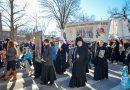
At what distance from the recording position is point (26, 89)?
999 cm

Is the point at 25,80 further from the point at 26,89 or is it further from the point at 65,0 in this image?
the point at 65,0

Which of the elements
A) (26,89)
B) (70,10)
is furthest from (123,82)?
(70,10)

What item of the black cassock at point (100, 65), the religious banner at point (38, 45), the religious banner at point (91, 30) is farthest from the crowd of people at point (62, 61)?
the religious banner at point (91, 30)

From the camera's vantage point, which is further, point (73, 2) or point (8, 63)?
point (73, 2)

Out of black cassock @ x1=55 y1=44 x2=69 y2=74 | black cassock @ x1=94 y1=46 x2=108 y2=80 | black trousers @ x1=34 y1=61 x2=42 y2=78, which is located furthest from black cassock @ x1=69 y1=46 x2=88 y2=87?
black cassock @ x1=55 y1=44 x2=69 y2=74

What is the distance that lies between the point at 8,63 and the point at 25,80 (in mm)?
1037

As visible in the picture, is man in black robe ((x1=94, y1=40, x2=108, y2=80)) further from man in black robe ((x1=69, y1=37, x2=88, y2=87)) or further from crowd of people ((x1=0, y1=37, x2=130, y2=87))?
man in black robe ((x1=69, y1=37, x2=88, y2=87))

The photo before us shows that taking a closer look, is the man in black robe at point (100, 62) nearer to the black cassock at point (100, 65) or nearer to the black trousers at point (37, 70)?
the black cassock at point (100, 65)

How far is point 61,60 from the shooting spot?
1437cm

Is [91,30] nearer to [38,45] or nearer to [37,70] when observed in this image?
[38,45]

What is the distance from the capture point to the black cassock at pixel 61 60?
14.1 meters

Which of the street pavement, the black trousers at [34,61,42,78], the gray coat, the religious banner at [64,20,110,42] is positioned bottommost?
the street pavement

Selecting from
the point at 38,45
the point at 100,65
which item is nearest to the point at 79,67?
the point at 100,65

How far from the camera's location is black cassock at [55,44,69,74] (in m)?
14.1
